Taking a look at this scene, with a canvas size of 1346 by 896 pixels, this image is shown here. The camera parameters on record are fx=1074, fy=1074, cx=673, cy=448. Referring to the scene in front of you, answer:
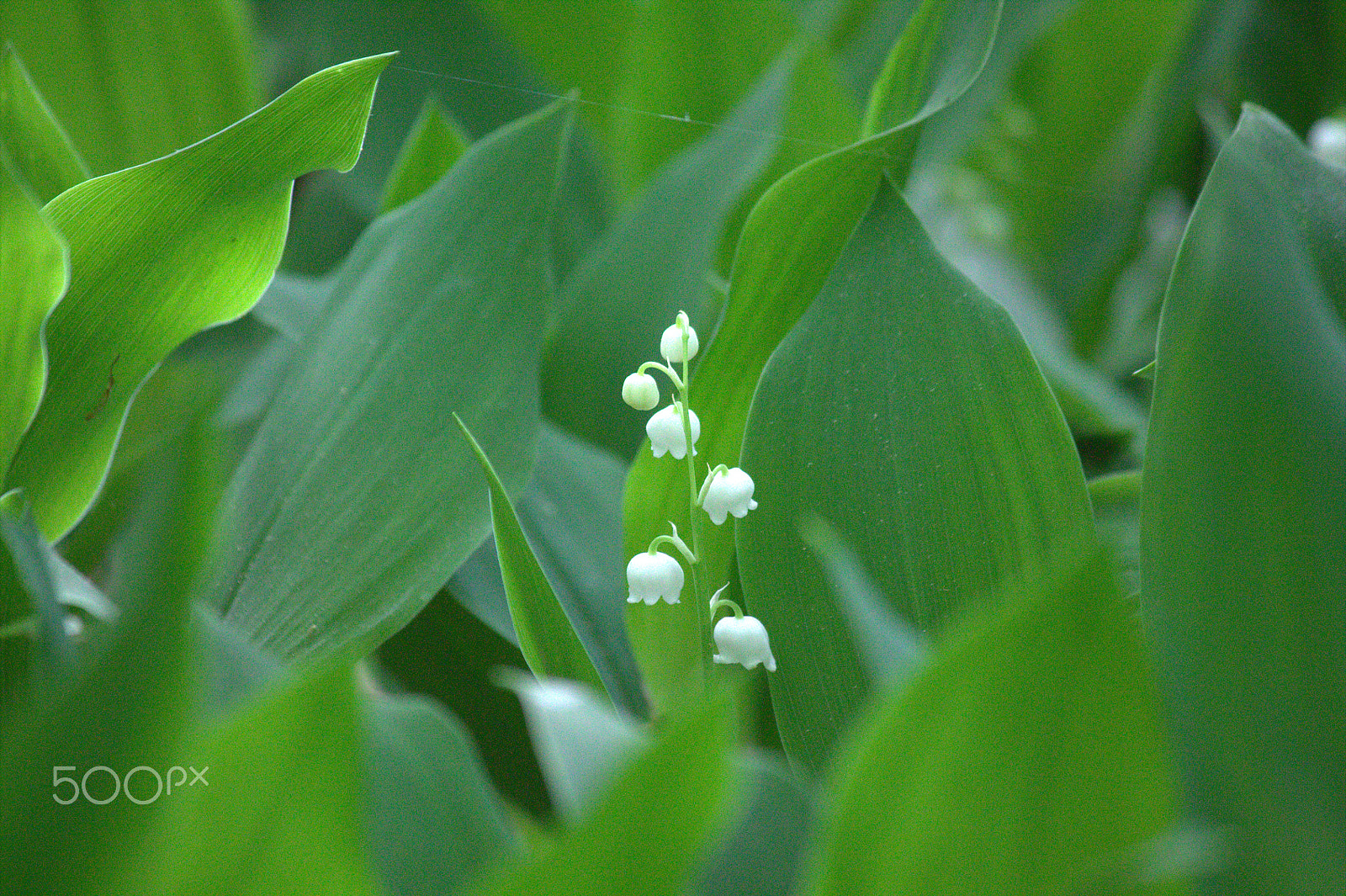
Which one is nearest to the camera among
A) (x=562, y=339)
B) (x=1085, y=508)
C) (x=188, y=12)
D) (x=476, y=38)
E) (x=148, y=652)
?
(x=148, y=652)

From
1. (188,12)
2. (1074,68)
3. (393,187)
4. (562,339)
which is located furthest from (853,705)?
(1074,68)

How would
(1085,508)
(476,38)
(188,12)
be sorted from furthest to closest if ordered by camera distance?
(476,38) → (188,12) → (1085,508)

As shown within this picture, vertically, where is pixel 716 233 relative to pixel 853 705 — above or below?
above

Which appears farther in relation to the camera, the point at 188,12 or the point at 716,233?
the point at 188,12

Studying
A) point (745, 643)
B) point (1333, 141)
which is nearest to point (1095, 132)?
point (1333, 141)

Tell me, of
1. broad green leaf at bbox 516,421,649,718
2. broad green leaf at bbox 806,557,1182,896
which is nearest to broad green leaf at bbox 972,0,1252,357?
broad green leaf at bbox 516,421,649,718

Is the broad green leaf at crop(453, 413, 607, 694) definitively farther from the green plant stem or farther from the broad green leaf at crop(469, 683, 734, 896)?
the broad green leaf at crop(469, 683, 734, 896)

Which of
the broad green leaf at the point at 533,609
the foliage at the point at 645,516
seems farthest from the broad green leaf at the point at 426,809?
the broad green leaf at the point at 533,609

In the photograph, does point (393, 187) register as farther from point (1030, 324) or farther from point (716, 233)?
point (1030, 324)
